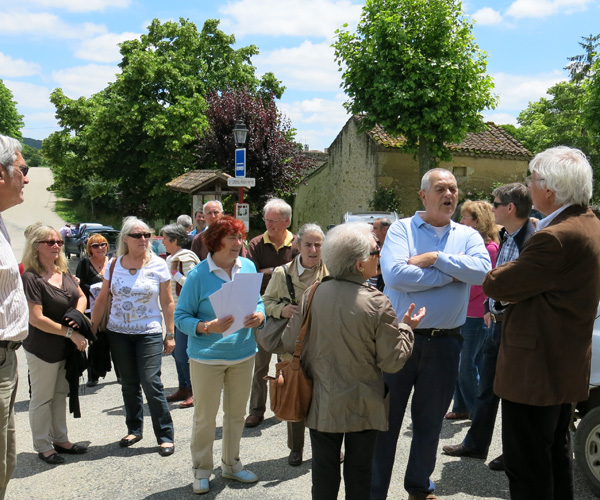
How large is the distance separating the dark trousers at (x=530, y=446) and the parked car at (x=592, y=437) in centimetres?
91

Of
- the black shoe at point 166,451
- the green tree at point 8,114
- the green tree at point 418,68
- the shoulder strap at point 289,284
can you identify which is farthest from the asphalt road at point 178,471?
the green tree at point 8,114

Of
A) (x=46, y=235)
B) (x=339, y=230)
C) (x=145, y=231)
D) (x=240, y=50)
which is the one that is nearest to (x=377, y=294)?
(x=339, y=230)

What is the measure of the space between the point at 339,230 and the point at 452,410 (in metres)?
3.46

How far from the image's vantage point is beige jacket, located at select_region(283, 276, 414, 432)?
2818 millimetres

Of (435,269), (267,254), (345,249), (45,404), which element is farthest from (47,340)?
(435,269)

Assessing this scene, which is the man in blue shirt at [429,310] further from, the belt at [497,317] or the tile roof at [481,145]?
the tile roof at [481,145]

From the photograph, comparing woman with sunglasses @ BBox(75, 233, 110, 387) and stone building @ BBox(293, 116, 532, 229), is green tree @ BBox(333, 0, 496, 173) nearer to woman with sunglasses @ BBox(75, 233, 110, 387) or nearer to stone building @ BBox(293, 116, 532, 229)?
stone building @ BBox(293, 116, 532, 229)

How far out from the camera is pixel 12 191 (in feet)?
9.17

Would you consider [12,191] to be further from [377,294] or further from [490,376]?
[490,376]

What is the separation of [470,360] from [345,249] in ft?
9.41

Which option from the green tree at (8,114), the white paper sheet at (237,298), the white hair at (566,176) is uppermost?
the green tree at (8,114)

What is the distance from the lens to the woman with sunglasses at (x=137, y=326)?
4648 mm

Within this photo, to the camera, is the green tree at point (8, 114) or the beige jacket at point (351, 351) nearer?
the beige jacket at point (351, 351)

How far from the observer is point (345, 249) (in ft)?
9.43
